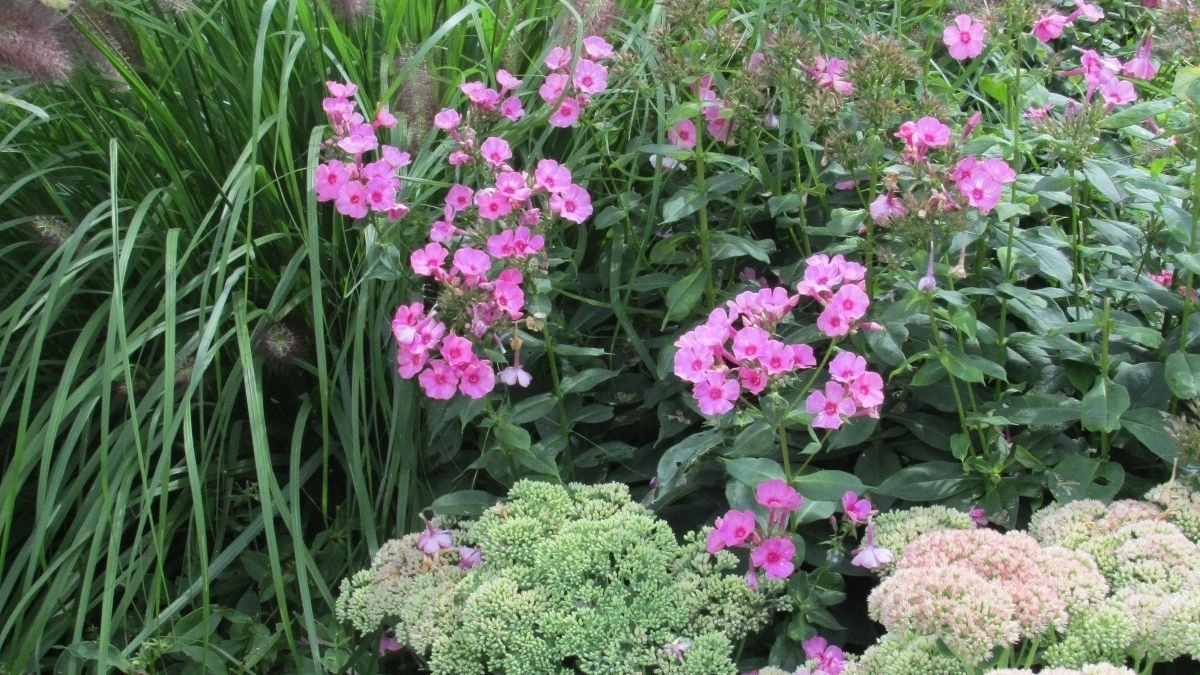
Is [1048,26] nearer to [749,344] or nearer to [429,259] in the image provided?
[749,344]

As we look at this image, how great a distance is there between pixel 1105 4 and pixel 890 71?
2.59m

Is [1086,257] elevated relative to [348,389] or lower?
elevated

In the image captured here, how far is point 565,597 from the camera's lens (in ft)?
6.11

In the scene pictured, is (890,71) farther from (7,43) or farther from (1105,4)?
(1105,4)

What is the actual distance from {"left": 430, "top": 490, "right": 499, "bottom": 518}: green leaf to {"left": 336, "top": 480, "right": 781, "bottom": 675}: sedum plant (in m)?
0.18

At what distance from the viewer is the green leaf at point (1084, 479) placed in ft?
Result: 6.66

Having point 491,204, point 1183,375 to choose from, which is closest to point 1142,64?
point 1183,375

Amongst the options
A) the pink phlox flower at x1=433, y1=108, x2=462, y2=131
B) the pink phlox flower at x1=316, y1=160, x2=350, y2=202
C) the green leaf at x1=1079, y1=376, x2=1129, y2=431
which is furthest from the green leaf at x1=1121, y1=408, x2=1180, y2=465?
the pink phlox flower at x1=316, y1=160, x2=350, y2=202

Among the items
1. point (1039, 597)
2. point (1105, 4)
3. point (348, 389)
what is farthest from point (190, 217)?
point (1105, 4)

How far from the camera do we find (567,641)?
5.87 feet

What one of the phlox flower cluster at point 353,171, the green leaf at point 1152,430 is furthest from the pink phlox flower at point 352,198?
the green leaf at point 1152,430

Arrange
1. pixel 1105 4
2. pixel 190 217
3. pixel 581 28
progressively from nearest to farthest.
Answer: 1. pixel 581 28
2. pixel 190 217
3. pixel 1105 4

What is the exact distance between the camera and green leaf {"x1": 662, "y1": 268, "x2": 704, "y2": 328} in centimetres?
234

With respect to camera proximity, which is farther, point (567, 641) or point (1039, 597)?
point (567, 641)
